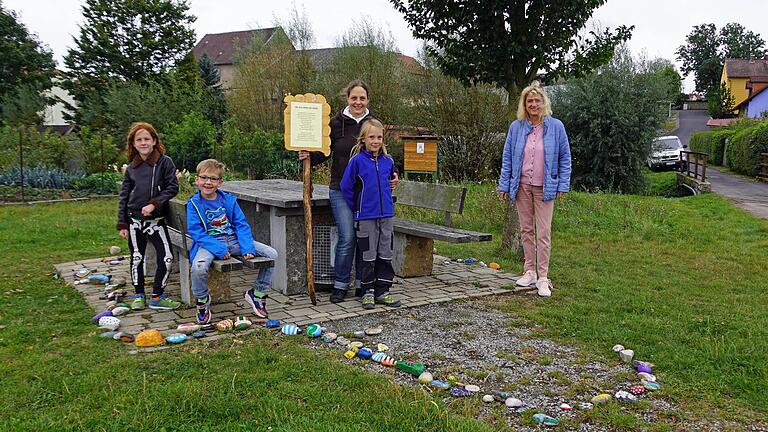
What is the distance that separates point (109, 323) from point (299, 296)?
1.68 meters

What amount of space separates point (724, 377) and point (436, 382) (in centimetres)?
178

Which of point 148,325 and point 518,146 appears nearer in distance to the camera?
point 148,325

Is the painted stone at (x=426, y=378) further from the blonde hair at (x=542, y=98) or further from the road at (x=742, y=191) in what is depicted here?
the road at (x=742, y=191)

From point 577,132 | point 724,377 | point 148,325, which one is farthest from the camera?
point 577,132

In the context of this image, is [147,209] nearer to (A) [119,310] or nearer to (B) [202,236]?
(B) [202,236]

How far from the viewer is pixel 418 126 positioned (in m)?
20.3

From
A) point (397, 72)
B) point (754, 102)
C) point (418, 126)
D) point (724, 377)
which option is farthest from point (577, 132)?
point (754, 102)

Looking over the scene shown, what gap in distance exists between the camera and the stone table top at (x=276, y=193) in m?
5.66

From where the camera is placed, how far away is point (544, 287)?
240 inches

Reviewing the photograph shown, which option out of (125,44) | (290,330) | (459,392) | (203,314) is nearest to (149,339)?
(203,314)

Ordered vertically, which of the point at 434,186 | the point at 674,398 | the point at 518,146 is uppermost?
the point at 518,146

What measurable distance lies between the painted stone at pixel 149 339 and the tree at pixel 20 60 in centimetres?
3620

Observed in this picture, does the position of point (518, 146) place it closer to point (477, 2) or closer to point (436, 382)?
point (477, 2)

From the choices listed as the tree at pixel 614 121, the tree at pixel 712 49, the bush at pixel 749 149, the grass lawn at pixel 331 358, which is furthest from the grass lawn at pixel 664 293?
the tree at pixel 712 49
